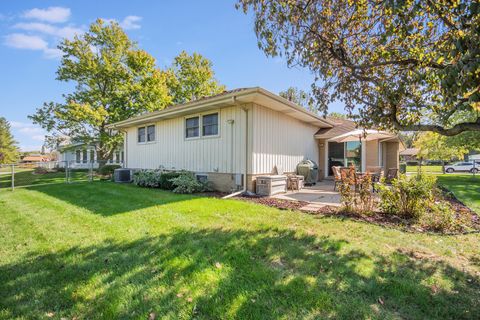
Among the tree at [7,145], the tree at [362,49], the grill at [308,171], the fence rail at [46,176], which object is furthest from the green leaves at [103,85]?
the tree at [7,145]

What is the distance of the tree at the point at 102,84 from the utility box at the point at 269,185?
13462 millimetres

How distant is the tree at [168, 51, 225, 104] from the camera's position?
23422mm

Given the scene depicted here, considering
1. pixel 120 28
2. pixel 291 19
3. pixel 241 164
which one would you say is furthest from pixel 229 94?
pixel 120 28

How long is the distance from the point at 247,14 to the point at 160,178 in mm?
6992

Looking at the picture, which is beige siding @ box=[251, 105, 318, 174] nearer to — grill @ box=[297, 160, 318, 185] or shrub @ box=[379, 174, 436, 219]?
grill @ box=[297, 160, 318, 185]

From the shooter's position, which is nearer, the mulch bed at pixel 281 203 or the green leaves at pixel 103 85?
the mulch bed at pixel 281 203

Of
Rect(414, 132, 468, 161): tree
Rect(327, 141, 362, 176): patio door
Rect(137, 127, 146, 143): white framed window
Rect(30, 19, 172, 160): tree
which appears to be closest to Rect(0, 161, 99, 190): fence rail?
Rect(137, 127, 146, 143): white framed window

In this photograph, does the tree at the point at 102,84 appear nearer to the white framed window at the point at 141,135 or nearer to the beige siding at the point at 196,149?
the white framed window at the point at 141,135

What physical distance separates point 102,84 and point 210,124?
14.1 meters

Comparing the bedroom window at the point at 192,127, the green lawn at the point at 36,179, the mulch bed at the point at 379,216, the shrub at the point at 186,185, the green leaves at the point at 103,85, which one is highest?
the green leaves at the point at 103,85

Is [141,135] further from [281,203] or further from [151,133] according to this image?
[281,203]

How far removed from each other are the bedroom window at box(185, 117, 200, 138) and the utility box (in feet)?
11.7

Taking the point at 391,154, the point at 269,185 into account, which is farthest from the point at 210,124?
the point at 391,154

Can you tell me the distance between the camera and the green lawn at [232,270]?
87.0 inches
